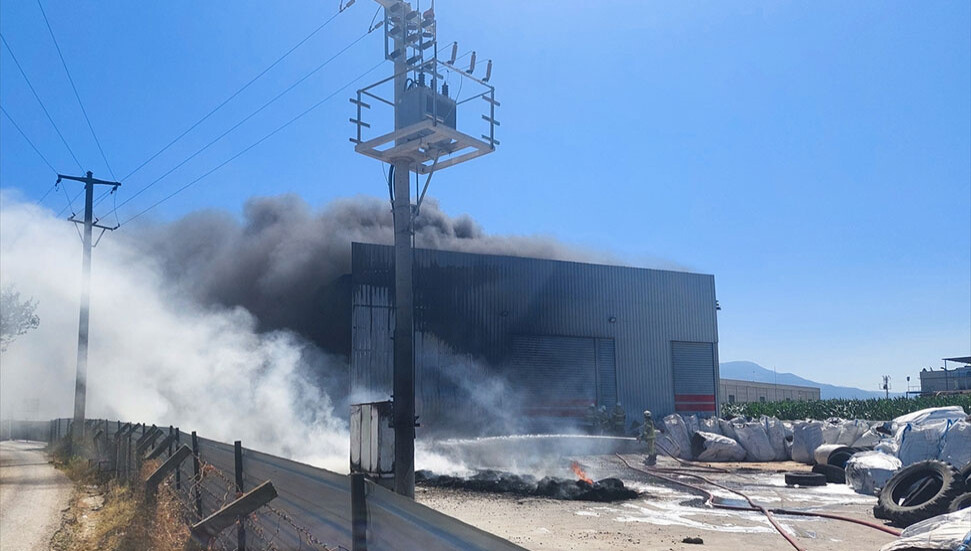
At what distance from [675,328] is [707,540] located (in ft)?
81.7

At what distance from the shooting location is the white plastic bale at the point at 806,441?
22234mm

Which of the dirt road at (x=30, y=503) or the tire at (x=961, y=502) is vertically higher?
the tire at (x=961, y=502)

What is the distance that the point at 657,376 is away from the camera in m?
32.6

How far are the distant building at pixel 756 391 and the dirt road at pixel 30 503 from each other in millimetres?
59094

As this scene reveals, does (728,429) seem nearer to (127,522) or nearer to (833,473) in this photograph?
(833,473)

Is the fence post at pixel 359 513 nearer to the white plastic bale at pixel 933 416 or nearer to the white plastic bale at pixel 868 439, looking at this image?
the white plastic bale at pixel 933 416

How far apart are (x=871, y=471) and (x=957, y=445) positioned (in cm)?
212

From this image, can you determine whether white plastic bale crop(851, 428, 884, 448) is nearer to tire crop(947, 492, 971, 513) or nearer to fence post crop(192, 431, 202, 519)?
tire crop(947, 492, 971, 513)

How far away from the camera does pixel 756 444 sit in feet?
76.3

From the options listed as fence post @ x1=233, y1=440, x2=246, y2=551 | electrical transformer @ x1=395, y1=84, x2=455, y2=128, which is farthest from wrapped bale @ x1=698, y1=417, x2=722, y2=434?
fence post @ x1=233, y1=440, x2=246, y2=551

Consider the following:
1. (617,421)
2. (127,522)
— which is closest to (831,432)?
(617,421)

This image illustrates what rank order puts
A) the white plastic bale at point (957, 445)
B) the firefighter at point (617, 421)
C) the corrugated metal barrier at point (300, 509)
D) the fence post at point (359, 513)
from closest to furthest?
1. the corrugated metal barrier at point (300, 509)
2. the fence post at point (359, 513)
3. the white plastic bale at point (957, 445)
4. the firefighter at point (617, 421)

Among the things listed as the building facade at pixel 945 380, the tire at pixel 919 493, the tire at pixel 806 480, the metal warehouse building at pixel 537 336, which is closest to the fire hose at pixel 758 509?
the tire at pixel 919 493

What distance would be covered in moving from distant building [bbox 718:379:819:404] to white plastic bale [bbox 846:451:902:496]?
2111 inches
